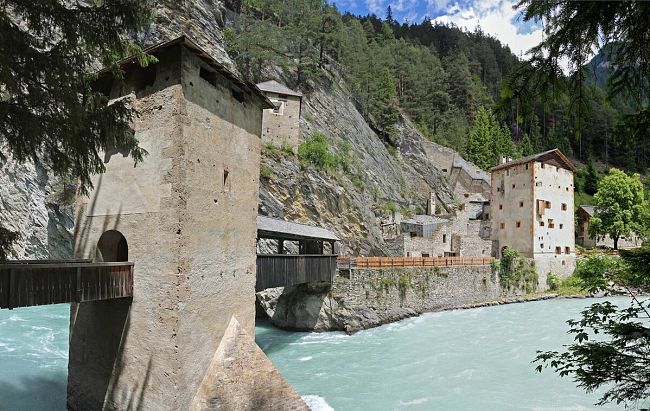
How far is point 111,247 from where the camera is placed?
28.4 ft

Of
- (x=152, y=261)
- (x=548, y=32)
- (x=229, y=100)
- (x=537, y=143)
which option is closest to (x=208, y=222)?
(x=152, y=261)

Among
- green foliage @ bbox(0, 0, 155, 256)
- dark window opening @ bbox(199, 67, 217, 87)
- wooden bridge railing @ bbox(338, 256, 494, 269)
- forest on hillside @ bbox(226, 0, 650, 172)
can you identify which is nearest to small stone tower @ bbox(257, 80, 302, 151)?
forest on hillside @ bbox(226, 0, 650, 172)

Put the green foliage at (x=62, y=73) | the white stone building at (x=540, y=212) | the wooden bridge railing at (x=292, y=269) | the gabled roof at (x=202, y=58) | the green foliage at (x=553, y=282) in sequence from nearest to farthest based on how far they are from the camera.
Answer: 1. the green foliage at (x=62, y=73)
2. the gabled roof at (x=202, y=58)
3. the wooden bridge railing at (x=292, y=269)
4. the green foliage at (x=553, y=282)
5. the white stone building at (x=540, y=212)

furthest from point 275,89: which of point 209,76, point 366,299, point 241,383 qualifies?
point 241,383

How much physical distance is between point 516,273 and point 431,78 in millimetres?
39685

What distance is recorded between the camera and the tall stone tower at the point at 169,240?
23.5 feet

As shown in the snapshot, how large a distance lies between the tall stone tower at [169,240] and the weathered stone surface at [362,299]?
30.9 feet

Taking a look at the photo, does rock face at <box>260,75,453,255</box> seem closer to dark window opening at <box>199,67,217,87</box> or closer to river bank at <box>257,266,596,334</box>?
river bank at <box>257,266,596,334</box>

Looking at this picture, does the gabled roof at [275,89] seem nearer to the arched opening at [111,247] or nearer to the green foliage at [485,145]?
the arched opening at [111,247]

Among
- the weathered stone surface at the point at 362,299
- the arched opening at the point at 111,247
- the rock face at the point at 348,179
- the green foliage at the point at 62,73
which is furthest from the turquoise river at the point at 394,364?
the rock face at the point at 348,179

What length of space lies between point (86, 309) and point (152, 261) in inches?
88.0

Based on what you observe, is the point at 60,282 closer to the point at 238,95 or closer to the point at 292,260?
the point at 238,95

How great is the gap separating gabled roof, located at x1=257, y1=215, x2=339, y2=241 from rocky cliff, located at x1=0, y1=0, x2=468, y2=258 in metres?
4.58

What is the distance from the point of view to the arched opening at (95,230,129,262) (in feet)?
27.0
